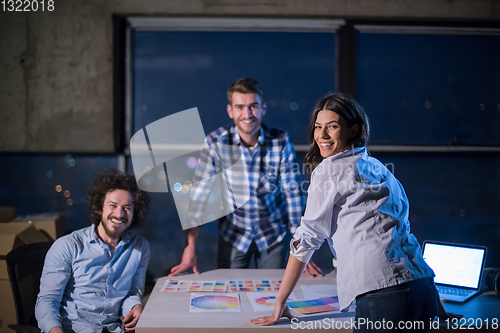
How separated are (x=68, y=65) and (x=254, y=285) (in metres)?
2.32

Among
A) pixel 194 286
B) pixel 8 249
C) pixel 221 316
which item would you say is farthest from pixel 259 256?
pixel 8 249

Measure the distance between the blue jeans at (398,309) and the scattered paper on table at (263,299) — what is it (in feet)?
1.53

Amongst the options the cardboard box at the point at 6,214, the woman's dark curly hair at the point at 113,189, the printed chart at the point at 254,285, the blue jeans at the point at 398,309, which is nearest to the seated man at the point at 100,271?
the woman's dark curly hair at the point at 113,189

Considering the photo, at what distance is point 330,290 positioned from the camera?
1.75 m

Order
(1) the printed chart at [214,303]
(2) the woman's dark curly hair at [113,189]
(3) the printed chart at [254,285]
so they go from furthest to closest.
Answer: (2) the woman's dark curly hair at [113,189] < (3) the printed chart at [254,285] < (1) the printed chart at [214,303]

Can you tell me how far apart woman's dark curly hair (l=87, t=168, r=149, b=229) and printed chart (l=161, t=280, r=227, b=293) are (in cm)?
37

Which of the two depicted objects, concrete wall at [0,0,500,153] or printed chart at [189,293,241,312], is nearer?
printed chart at [189,293,241,312]

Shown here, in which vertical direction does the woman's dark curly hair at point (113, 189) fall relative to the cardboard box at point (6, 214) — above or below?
above

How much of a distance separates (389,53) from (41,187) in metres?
3.02

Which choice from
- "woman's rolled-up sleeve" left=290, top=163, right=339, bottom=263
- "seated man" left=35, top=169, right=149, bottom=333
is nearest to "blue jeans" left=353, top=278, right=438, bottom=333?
"woman's rolled-up sleeve" left=290, top=163, right=339, bottom=263

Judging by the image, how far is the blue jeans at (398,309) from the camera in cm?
112

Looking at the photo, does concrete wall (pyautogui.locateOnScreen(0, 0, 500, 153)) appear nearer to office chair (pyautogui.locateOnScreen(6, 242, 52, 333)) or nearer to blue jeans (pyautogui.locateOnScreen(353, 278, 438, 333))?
office chair (pyautogui.locateOnScreen(6, 242, 52, 333))

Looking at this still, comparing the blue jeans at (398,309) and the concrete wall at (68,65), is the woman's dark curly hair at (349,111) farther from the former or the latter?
the concrete wall at (68,65)

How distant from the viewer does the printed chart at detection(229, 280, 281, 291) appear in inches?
69.7
